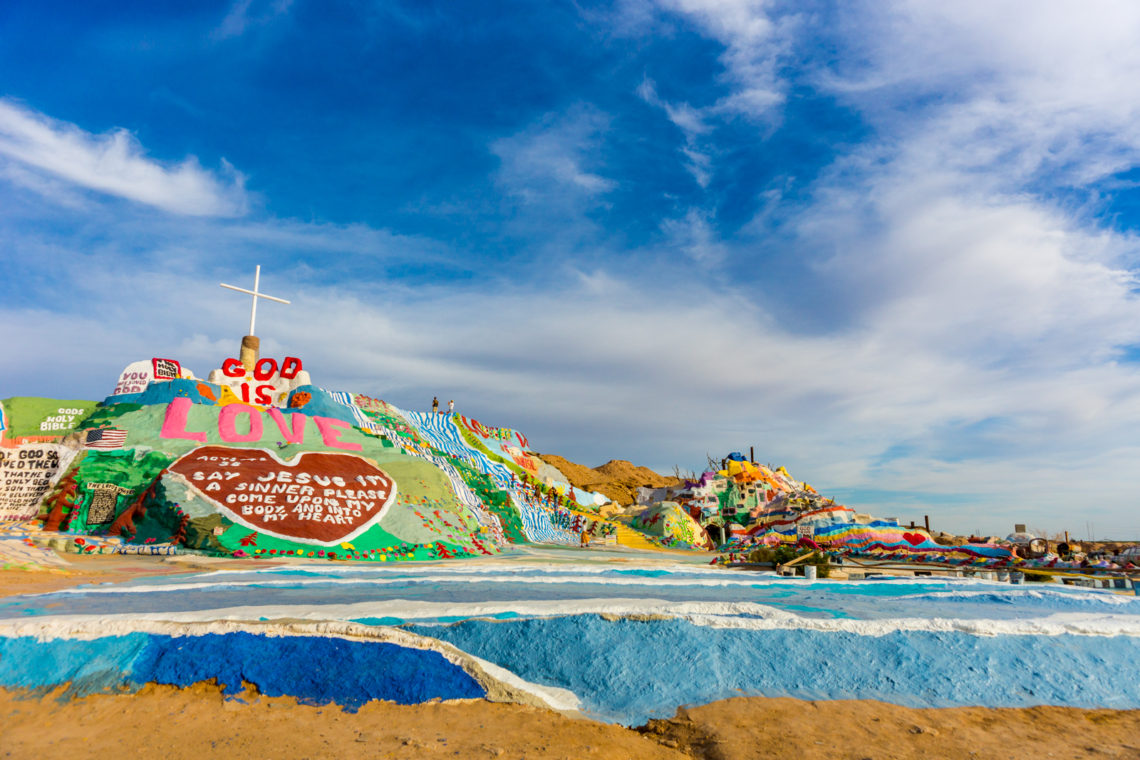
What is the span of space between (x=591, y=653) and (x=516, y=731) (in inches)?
52.7

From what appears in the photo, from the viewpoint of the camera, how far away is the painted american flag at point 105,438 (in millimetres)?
20922

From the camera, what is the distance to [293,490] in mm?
18250

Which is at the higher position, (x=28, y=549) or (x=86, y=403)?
(x=86, y=403)

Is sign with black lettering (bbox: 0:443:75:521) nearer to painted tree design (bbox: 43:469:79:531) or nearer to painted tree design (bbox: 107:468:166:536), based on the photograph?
painted tree design (bbox: 43:469:79:531)

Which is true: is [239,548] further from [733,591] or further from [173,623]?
[733,591]

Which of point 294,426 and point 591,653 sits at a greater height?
point 294,426

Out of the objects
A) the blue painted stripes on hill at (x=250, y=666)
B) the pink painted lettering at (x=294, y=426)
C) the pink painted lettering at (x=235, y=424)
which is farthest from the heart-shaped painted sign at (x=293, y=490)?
the blue painted stripes on hill at (x=250, y=666)

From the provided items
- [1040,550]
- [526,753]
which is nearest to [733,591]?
[526,753]

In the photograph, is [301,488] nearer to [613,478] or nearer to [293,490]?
[293,490]

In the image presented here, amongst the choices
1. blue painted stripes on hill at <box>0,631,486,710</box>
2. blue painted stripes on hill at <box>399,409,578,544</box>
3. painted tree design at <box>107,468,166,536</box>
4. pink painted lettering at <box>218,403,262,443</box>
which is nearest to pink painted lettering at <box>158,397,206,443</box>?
pink painted lettering at <box>218,403,262,443</box>

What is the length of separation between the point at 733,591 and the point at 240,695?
24.6 feet

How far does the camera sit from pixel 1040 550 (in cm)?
2945

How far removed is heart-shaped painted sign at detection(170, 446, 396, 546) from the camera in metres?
17.2

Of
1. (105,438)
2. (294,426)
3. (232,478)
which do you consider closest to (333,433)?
(294,426)
